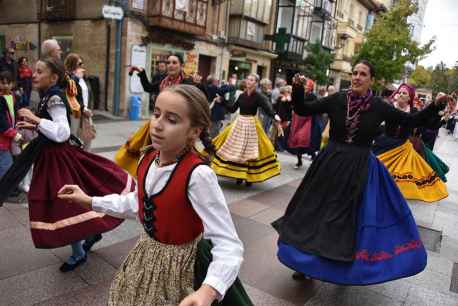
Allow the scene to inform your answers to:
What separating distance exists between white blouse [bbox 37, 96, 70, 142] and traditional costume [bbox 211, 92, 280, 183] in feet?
11.4

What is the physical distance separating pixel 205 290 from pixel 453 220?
19.1ft

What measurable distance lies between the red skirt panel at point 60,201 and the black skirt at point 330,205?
1482mm

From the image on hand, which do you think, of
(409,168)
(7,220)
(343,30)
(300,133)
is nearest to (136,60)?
(300,133)

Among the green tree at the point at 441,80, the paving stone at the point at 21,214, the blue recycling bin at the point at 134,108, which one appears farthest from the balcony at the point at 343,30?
the paving stone at the point at 21,214

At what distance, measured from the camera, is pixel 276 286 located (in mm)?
3291

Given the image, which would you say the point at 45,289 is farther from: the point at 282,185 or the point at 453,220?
the point at 453,220

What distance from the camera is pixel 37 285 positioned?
9.71 feet

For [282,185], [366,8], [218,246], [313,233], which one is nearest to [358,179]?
[313,233]

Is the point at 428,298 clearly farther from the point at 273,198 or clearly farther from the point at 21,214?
the point at 21,214

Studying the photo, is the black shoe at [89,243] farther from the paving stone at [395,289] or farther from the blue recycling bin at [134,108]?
the blue recycling bin at [134,108]

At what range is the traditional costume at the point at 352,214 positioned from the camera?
2.81 metres

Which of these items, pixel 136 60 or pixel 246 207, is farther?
pixel 136 60

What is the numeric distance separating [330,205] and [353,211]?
0.60 feet

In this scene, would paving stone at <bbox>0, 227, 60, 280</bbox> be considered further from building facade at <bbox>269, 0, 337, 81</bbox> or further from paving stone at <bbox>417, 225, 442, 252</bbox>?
building facade at <bbox>269, 0, 337, 81</bbox>
